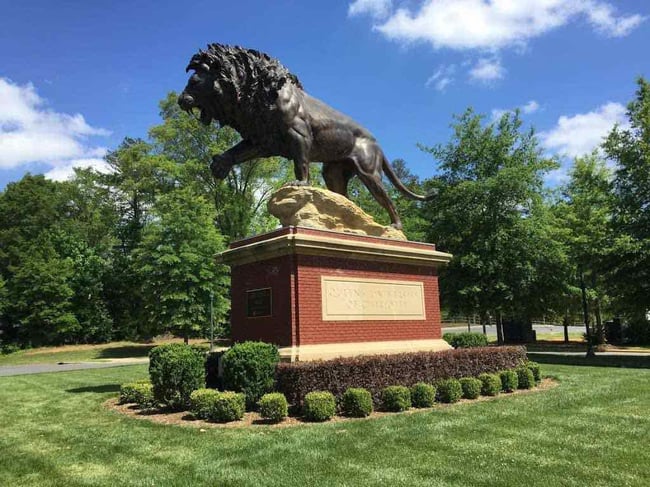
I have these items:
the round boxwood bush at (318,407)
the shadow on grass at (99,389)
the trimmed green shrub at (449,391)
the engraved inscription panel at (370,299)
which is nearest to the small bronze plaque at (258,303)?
the engraved inscription panel at (370,299)

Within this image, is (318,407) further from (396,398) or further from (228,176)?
(228,176)

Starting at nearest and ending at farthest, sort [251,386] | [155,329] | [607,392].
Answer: [251,386] → [607,392] → [155,329]

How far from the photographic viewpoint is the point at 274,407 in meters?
8.17

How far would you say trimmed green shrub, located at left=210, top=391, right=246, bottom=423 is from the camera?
8273mm

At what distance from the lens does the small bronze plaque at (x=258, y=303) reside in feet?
34.6

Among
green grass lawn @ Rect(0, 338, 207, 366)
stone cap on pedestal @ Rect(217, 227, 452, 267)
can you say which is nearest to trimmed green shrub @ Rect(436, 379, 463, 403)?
stone cap on pedestal @ Rect(217, 227, 452, 267)

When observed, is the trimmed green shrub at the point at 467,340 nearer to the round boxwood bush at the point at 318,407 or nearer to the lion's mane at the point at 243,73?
the round boxwood bush at the point at 318,407

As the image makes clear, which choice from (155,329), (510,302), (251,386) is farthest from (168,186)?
(251,386)

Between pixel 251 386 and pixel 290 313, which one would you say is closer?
pixel 251 386

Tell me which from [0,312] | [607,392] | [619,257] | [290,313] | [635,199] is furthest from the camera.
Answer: [0,312]

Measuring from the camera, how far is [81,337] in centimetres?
4053

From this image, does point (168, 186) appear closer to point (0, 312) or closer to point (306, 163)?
point (0, 312)

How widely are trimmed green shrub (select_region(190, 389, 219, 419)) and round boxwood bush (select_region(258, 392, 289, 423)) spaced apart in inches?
32.7

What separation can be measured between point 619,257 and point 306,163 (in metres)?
13.9
